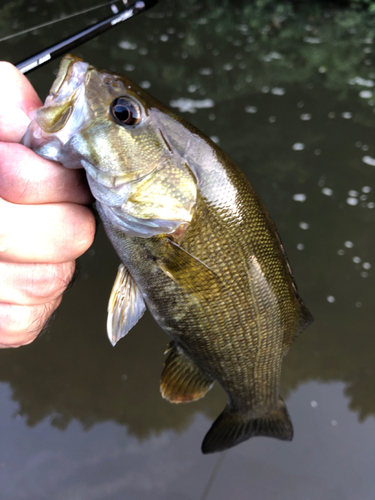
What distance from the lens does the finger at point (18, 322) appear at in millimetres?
943

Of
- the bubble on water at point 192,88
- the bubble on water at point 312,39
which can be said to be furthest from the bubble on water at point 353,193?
the bubble on water at point 312,39

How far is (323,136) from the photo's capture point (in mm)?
4203

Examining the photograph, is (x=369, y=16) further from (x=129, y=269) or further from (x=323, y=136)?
(x=129, y=269)

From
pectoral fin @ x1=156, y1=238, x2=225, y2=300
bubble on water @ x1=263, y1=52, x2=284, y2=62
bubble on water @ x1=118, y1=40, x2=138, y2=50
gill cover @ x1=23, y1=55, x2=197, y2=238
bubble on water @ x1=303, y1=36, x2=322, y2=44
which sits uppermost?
gill cover @ x1=23, y1=55, x2=197, y2=238

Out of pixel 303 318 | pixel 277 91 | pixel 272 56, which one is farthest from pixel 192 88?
pixel 303 318

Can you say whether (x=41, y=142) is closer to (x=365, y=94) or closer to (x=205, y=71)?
(x=205, y=71)

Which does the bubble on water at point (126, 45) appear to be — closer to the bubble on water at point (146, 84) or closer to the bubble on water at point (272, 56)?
the bubble on water at point (146, 84)

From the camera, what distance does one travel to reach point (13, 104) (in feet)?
2.72

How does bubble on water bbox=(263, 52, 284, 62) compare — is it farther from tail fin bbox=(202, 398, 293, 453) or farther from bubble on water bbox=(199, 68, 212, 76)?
tail fin bbox=(202, 398, 293, 453)

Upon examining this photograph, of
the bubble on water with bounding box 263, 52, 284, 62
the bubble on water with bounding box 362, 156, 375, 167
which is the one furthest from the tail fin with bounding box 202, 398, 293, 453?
the bubble on water with bounding box 263, 52, 284, 62

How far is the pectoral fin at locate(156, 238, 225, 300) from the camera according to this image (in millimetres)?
1045

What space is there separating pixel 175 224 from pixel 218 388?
1.97 m

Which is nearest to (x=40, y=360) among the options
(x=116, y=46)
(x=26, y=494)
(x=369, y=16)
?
(x=26, y=494)

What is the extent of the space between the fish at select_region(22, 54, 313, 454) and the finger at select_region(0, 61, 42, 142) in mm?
44
